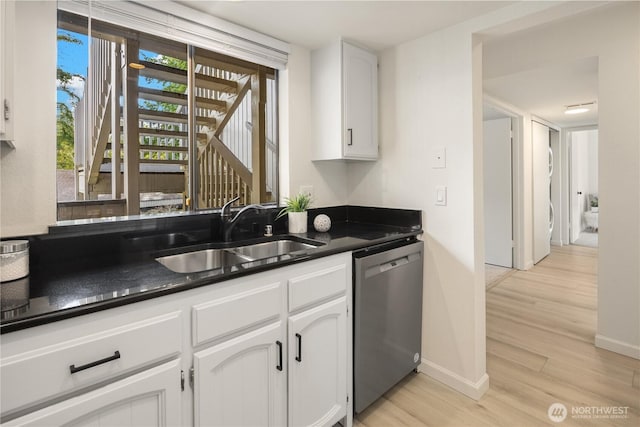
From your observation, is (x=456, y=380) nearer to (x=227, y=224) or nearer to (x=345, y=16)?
(x=227, y=224)

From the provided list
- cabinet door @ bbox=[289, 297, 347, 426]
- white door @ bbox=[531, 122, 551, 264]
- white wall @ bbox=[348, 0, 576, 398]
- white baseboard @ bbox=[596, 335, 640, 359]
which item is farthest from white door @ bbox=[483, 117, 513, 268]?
cabinet door @ bbox=[289, 297, 347, 426]

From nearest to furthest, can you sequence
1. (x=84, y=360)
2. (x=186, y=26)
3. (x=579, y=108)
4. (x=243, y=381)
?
(x=84, y=360) → (x=243, y=381) → (x=186, y=26) → (x=579, y=108)

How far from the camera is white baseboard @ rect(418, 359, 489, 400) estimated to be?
191 centimetres

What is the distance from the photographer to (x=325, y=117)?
2.19 meters

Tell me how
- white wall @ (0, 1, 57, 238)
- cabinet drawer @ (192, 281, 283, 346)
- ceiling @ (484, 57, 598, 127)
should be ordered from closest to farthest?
cabinet drawer @ (192, 281, 283, 346)
white wall @ (0, 1, 57, 238)
ceiling @ (484, 57, 598, 127)

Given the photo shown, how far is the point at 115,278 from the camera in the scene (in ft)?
3.85

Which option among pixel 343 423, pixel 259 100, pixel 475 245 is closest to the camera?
pixel 343 423

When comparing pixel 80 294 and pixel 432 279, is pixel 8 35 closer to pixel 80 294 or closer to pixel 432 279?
pixel 80 294

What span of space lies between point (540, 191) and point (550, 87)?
2000 mm

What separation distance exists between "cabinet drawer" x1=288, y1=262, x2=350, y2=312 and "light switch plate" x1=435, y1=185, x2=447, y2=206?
2.58 ft

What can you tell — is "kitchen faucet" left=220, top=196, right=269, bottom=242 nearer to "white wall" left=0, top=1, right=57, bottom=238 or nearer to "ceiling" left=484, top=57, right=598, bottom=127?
"white wall" left=0, top=1, right=57, bottom=238

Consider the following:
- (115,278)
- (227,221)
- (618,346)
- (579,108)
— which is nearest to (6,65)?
(115,278)

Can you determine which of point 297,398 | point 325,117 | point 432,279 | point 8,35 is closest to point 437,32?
point 325,117

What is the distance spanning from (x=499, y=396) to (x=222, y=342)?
165 cm
